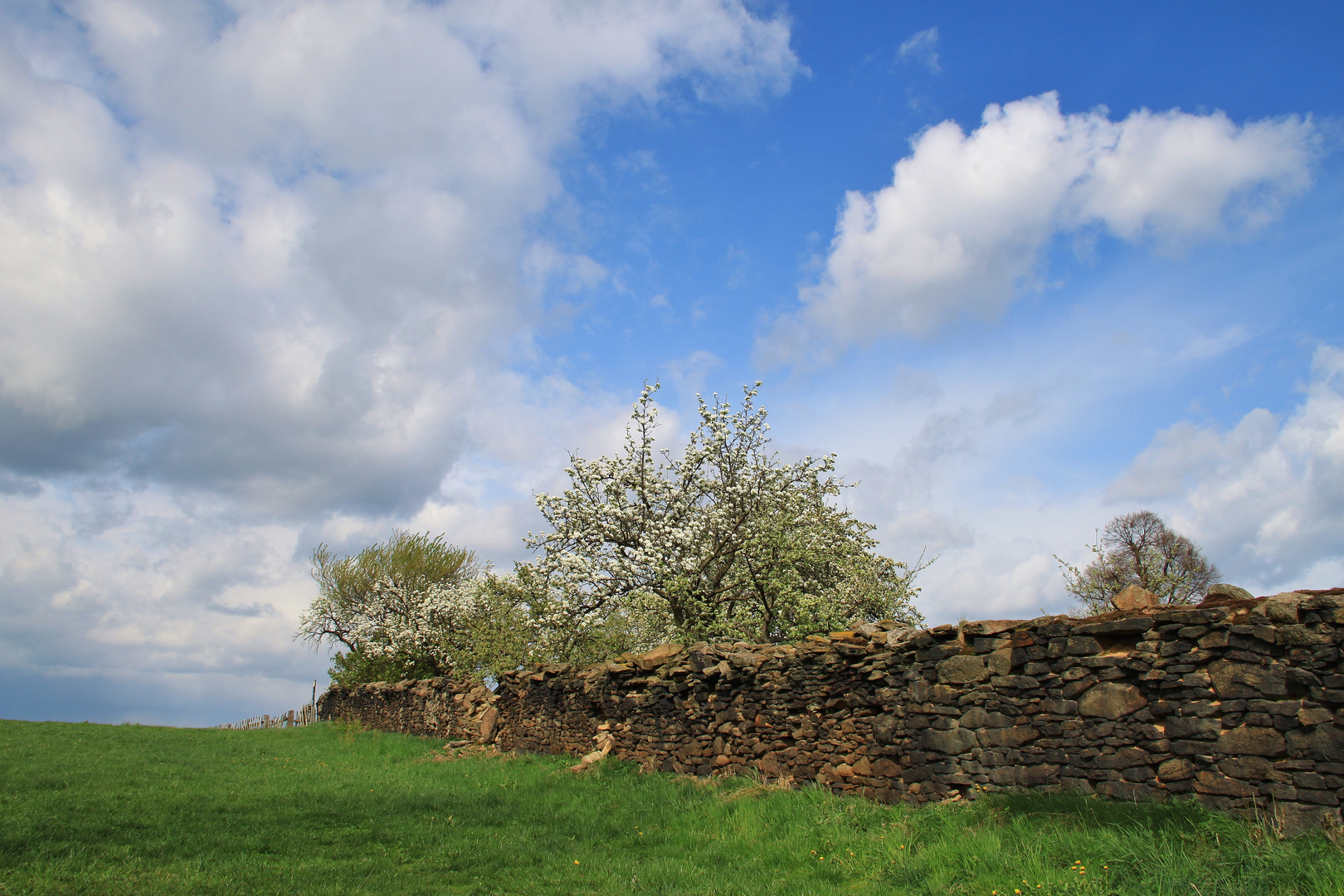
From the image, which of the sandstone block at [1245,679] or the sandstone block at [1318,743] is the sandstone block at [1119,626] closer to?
the sandstone block at [1245,679]

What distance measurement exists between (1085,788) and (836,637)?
3.90 m

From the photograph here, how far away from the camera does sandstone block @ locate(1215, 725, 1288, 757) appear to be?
6578 millimetres

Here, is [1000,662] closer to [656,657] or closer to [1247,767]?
[1247,767]

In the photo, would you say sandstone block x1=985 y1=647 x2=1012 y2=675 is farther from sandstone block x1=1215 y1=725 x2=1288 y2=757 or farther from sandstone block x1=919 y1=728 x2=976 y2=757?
sandstone block x1=1215 y1=725 x2=1288 y2=757

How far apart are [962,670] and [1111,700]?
1745 millimetres

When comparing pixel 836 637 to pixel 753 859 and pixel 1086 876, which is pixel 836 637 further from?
pixel 1086 876

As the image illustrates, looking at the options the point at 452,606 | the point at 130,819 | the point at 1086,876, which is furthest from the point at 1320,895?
the point at 452,606

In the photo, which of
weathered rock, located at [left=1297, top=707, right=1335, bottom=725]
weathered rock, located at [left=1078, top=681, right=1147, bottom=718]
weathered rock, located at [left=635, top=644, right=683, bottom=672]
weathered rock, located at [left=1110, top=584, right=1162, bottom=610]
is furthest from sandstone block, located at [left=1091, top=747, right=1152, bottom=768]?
weathered rock, located at [left=635, top=644, right=683, bottom=672]

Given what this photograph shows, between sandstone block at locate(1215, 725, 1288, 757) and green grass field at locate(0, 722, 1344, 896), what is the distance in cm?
70

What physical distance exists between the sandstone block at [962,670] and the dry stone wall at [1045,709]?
0.06 feet

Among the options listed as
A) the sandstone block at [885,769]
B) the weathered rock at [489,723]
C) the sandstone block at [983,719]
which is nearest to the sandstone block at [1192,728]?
the sandstone block at [983,719]

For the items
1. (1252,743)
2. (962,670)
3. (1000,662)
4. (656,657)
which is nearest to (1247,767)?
(1252,743)

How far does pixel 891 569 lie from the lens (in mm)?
20938

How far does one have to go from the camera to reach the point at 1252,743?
22.1 ft
